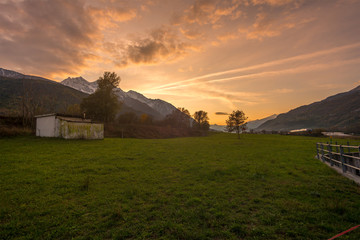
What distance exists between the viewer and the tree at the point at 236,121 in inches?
2272

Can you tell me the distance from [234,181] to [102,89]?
2617 inches

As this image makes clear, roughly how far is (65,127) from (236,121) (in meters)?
51.9

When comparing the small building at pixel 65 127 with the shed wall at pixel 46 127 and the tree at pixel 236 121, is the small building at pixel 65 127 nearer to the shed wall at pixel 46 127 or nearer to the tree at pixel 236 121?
the shed wall at pixel 46 127

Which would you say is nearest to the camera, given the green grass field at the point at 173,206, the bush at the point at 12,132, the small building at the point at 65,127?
the green grass field at the point at 173,206

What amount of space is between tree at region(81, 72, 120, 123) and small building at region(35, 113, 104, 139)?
26834 mm

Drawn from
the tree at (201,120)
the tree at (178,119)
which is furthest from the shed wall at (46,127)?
the tree at (201,120)

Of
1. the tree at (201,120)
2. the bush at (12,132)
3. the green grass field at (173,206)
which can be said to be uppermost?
the tree at (201,120)

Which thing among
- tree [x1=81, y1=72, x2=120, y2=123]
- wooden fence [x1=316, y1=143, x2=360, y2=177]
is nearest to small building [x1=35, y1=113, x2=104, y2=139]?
tree [x1=81, y1=72, x2=120, y2=123]

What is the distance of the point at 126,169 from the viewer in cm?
1386

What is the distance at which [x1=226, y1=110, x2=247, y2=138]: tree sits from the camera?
57.7 meters

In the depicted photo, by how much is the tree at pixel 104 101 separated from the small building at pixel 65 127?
26834 millimetres

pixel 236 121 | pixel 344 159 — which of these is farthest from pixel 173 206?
pixel 236 121

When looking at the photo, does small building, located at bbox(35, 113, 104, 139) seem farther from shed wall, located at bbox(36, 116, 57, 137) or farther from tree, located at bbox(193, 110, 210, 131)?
tree, located at bbox(193, 110, 210, 131)

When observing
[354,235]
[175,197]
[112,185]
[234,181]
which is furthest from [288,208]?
[112,185]
